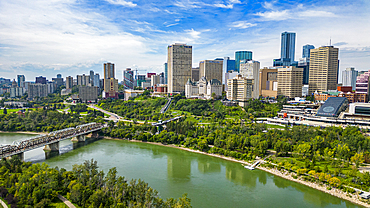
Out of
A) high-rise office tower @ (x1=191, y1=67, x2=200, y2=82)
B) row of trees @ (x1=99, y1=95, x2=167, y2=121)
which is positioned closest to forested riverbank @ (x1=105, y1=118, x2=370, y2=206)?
row of trees @ (x1=99, y1=95, x2=167, y2=121)

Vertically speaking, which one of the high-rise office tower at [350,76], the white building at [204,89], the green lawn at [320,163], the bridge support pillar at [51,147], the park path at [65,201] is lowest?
the park path at [65,201]

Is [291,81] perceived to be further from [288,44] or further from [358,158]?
[288,44]

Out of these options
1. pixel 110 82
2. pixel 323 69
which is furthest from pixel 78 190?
pixel 110 82

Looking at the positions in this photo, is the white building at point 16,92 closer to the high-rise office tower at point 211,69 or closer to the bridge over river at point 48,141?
the bridge over river at point 48,141

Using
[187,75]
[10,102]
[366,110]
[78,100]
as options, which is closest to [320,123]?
[366,110]

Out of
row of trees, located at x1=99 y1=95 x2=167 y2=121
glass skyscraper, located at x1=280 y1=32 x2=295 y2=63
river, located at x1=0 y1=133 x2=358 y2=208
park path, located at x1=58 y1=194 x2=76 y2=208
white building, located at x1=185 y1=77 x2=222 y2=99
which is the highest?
glass skyscraper, located at x1=280 y1=32 x2=295 y2=63

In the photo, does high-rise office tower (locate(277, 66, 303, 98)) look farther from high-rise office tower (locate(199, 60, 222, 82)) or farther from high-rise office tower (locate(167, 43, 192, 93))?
high-rise office tower (locate(167, 43, 192, 93))

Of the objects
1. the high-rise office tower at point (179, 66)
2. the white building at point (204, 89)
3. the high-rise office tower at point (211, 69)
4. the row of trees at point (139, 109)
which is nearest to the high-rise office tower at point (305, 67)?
the high-rise office tower at point (211, 69)
